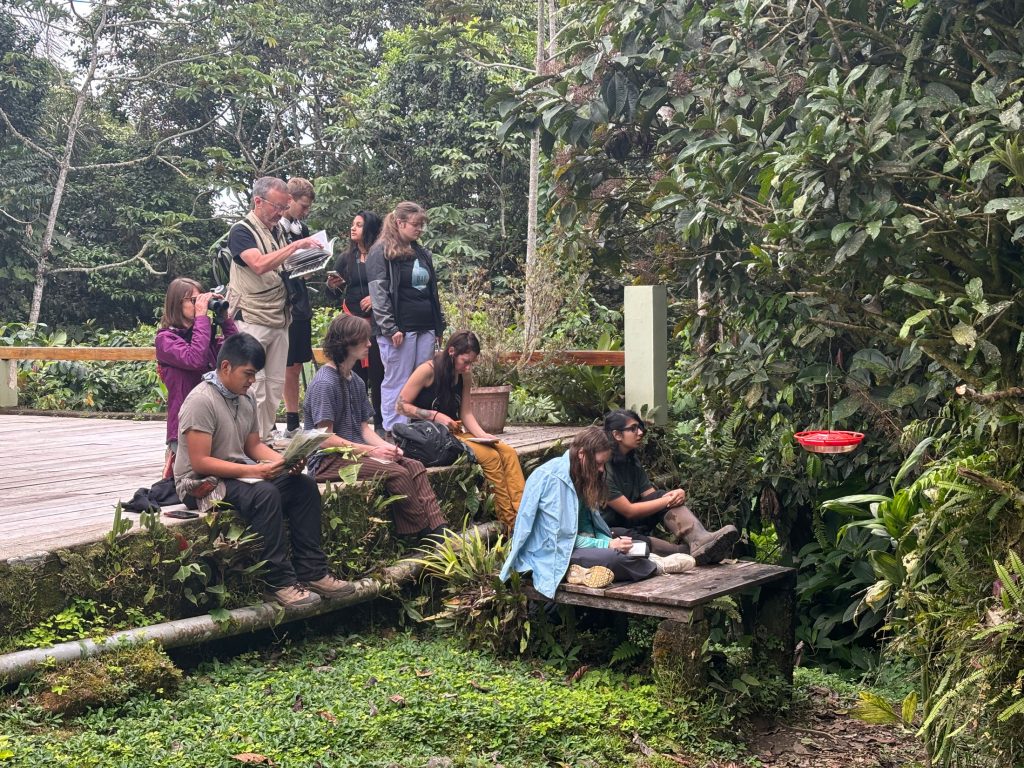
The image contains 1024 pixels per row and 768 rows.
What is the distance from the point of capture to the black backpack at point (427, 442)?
6.76m

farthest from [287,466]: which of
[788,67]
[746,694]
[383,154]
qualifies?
[383,154]

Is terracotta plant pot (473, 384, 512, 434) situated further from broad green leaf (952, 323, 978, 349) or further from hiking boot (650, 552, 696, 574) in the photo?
broad green leaf (952, 323, 978, 349)

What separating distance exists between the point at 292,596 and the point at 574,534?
4.61 ft

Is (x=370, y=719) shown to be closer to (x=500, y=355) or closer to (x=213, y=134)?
(x=500, y=355)

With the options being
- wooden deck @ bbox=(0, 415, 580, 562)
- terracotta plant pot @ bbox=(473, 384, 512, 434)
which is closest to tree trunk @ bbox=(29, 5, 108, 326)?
wooden deck @ bbox=(0, 415, 580, 562)

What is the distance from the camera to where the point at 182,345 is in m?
6.05

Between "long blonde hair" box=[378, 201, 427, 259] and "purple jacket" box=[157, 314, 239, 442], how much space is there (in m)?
1.58

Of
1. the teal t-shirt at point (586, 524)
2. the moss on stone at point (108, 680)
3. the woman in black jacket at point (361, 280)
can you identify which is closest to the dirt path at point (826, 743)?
the teal t-shirt at point (586, 524)

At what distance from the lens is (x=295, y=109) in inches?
821

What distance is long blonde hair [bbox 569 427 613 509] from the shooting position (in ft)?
19.2

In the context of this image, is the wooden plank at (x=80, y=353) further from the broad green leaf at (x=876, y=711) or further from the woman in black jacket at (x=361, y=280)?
the broad green leaf at (x=876, y=711)

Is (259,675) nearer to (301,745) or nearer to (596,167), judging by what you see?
(301,745)

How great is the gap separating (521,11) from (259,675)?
1609 cm

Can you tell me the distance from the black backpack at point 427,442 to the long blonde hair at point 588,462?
1115 millimetres
